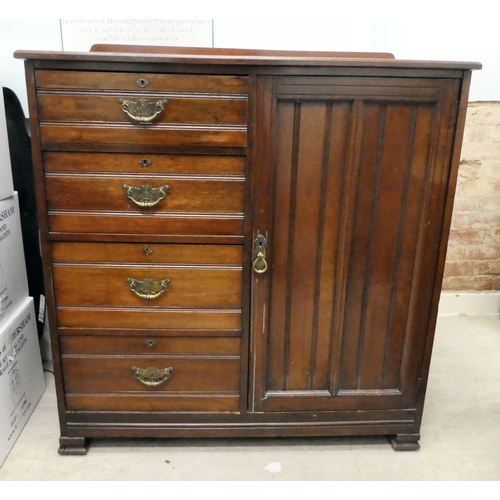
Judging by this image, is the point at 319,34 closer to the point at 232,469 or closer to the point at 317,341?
the point at 317,341

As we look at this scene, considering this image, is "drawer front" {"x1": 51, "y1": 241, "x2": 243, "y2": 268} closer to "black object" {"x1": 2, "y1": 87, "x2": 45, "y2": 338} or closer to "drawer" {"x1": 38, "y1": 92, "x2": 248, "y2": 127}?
"drawer" {"x1": 38, "y1": 92, "x2": 248, "y2": 127}

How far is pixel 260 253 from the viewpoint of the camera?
116cm

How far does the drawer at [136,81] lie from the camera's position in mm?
1043

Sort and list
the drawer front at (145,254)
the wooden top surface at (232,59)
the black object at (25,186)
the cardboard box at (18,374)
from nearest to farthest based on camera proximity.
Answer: the wooden top surface at (232,59)
the drawer front at (145,254)
the cardboard box at (18,374)
the black object at (25,186)

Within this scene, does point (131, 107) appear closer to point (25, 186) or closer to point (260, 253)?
point (260, 253)

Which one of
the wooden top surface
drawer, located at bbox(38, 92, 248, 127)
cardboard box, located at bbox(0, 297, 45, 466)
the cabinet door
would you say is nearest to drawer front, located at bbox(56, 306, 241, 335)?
the cabinet door

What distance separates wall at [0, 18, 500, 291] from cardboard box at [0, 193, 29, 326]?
19.1 inches

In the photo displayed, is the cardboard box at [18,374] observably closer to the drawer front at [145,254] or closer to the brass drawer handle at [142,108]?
the drawer front at [145,254]

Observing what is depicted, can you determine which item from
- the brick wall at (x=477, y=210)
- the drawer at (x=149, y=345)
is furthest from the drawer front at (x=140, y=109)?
the brick wall at (x=477, y=210)

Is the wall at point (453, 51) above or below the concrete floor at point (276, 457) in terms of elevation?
above

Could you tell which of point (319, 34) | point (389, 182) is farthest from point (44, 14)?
point (389, 182)

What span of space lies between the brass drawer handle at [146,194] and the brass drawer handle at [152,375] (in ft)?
1.51

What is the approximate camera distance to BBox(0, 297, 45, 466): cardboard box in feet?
4.26

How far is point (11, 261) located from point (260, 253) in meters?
0.80
